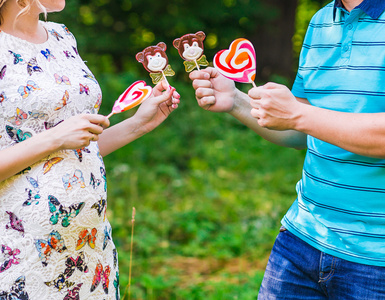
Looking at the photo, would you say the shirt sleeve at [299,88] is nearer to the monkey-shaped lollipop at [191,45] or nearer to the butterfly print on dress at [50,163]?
the monkey-shaped lollipop at [191,45]

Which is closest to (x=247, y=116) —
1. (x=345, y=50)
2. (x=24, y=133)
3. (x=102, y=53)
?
(x=345, y=50)

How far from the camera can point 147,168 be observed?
519 cm

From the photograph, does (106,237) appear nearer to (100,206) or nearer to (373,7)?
(100,206)

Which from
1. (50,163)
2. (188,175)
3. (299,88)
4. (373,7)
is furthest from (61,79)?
(188,175)

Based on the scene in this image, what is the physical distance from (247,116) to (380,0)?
64cm

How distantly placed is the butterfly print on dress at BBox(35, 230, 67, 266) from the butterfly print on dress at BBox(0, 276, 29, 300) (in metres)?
0.09

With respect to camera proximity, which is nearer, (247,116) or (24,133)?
(24,133)

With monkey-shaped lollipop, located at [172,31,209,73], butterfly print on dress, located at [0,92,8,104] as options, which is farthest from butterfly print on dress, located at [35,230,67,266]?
monkey-shaped lollipop, located at [172,31,209,73]

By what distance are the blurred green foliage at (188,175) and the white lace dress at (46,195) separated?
2.52 feet

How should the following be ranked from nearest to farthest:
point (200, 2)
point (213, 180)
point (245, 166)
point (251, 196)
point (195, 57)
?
point (195, 57) < point (251, 196) < point (213, 180) < point (245, 166) < point (200, 2)

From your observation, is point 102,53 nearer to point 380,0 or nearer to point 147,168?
point 147,168

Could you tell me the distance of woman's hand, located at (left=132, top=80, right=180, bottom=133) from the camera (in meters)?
1.68

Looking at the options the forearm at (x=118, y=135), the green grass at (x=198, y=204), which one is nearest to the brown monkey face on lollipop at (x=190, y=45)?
the forearm at (x=118, y=135)

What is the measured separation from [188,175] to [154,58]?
3459mm
